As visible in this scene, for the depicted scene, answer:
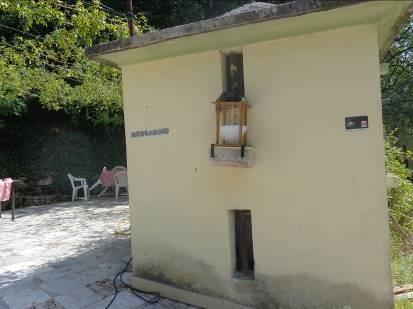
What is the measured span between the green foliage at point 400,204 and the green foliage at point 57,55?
514cm

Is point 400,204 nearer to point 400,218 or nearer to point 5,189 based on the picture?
point 400,218

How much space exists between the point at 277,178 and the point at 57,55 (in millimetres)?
6511

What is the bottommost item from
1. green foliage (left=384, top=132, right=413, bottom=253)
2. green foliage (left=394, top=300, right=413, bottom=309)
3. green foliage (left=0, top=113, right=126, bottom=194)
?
green foliage (left=394, top=300, right=413, bottom=309)

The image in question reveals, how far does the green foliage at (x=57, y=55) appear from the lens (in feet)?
19.4

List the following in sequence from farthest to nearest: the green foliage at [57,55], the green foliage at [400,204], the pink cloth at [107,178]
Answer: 1. the pink cloth at [107,178]
2. the green foliage at [57,55]
3. the green foliage at [400,204]

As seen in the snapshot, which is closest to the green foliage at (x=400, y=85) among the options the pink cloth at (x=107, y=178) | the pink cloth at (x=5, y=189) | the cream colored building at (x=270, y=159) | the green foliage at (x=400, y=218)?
the green foliage at (x=400, y=218)

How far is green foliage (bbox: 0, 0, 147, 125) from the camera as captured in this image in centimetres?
591

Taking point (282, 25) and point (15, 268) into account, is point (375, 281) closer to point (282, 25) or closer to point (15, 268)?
point (282, 25)

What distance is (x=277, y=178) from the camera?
3.49 metres

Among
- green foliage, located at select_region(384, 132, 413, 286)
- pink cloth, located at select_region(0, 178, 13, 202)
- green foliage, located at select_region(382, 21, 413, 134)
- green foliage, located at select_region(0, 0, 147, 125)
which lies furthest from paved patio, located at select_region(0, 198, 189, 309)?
green foliage, located at select_region(382, 21, 413, 134)

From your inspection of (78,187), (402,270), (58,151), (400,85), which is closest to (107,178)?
(78,187)

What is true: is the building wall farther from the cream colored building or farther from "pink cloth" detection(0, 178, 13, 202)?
"pink cloth" detection(0, 178, 13, 202)

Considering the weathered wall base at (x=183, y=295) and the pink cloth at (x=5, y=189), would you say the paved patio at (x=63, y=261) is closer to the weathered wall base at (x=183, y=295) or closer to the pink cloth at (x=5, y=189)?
the weathered wall base at (x=183, y=295)

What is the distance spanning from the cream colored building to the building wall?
10 millimetres
